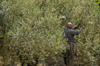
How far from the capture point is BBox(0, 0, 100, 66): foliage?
827cm

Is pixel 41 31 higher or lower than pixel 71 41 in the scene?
higher

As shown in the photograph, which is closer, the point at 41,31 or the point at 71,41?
the point at 41,31

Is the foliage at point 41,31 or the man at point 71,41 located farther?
the man at point 71,41

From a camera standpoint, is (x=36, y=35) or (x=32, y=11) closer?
(x=36, y=35)

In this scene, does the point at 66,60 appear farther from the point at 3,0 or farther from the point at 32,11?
the point at 3,0

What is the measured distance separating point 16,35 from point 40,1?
5.35m

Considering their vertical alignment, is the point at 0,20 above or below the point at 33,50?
above

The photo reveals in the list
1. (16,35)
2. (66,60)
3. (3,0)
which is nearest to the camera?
(16,35)

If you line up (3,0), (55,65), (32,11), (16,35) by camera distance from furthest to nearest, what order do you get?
(55,65)
(32,11)
(3,0)
(16,35)

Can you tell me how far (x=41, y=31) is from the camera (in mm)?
9445

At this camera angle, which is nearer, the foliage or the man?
the foliage

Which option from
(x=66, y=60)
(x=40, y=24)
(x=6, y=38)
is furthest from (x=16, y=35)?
(x=66, y=60)

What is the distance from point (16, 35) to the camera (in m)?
7.88

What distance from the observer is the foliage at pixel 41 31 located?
8.27m
